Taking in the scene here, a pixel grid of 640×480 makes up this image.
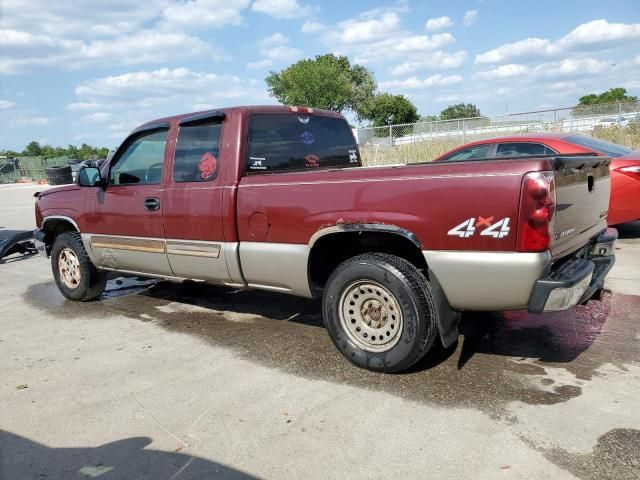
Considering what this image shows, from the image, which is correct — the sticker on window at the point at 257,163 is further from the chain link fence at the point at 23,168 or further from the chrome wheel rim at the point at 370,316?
the chain link fence at the point at 23,168

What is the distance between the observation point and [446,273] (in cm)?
337

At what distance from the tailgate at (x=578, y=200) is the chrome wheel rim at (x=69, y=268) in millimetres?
5038

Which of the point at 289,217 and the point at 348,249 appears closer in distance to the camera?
the point at 289,217

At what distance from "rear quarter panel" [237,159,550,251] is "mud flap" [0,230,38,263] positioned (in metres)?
6.47

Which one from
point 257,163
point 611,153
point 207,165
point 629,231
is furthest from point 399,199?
point 629,231

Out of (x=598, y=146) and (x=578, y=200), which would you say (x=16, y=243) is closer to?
(x=578, y=200)

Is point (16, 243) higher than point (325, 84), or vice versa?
point (325, 84)

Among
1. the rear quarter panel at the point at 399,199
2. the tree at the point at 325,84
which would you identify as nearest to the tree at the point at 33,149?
the tree at the point at 325,84

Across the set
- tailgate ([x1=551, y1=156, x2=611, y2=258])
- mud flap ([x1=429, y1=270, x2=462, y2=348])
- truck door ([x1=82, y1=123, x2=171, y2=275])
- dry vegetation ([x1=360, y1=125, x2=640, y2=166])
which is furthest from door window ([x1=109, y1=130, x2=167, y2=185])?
dry vegetation ([x1=360, y1=125, x2=640, y2=166])

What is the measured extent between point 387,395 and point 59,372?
102 inches

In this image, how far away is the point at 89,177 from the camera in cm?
554

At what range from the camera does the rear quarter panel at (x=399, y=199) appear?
10.2 feet

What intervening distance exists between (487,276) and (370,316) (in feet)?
3.07

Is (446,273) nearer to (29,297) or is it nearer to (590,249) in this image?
(590,249)
